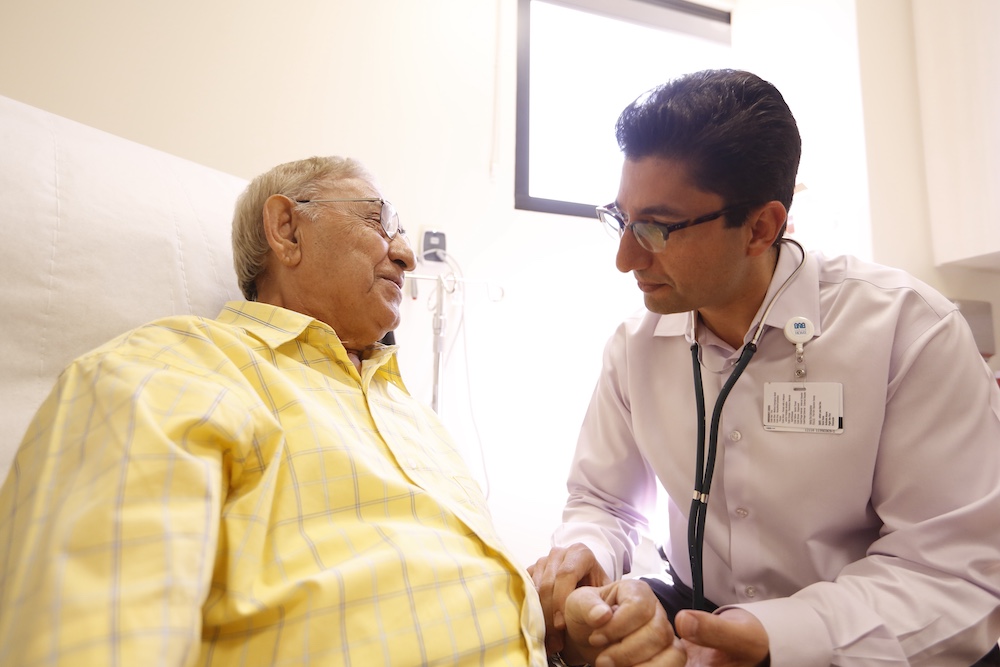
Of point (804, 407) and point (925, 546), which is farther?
point (804, 407)

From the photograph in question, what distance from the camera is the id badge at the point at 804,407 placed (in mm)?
1160

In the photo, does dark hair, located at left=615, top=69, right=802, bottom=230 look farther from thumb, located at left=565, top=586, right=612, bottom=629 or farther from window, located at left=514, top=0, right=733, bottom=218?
window, located at left=514, top=0, right=733, bottom=218

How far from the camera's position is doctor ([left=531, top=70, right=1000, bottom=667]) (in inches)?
40.3

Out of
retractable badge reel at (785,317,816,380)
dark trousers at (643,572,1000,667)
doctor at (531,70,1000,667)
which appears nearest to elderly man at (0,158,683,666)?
doctor at (531,70,1000,667)

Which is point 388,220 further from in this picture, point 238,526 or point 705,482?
point 705,482

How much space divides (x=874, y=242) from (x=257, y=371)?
217 centimetres

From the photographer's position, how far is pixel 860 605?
3.34 feet

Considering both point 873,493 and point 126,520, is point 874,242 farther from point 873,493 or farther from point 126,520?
point 126,520

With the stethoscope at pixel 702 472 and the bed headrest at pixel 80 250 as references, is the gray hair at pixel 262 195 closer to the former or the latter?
the bed headrest at pixel 80 250

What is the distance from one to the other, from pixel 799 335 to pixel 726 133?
16.2 inches

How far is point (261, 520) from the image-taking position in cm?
84

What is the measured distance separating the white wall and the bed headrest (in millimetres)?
816

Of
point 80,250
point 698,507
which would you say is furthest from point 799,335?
point 80,250

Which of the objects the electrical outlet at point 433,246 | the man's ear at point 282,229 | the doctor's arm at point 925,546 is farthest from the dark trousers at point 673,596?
the electrical outlet at point 433,246
